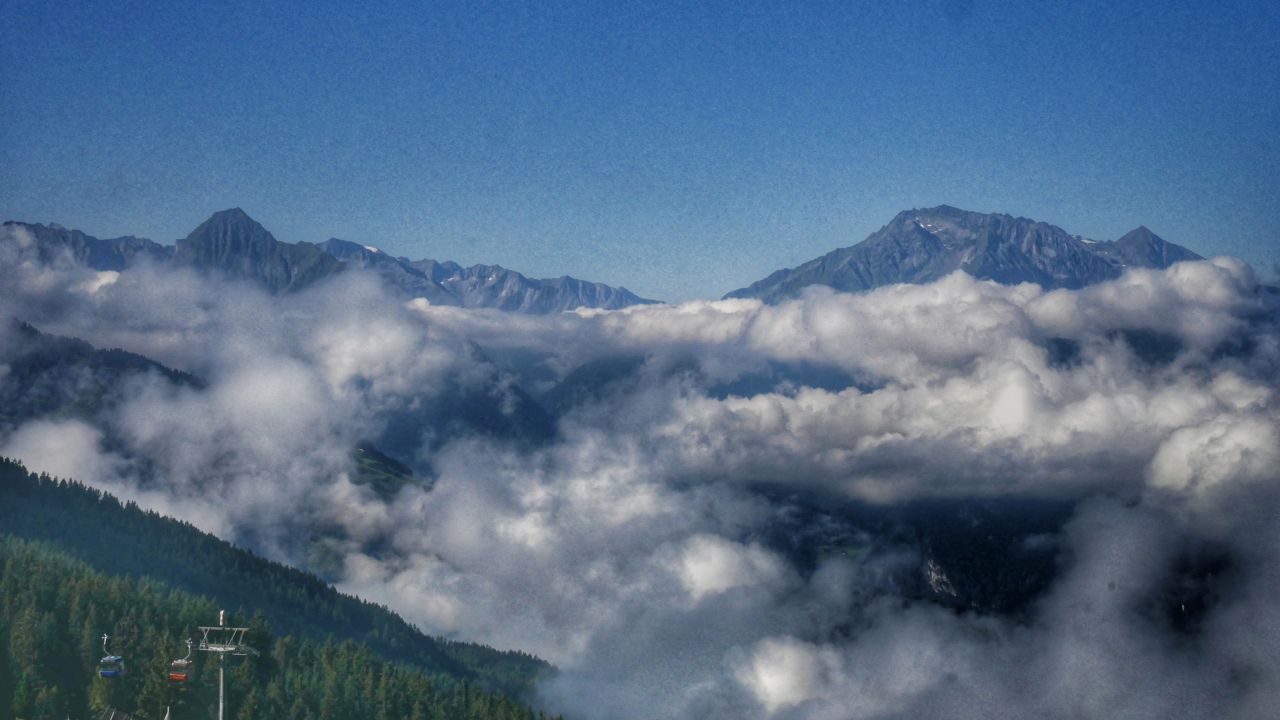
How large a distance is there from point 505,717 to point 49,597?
346 ft

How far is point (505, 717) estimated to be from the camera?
195375mm

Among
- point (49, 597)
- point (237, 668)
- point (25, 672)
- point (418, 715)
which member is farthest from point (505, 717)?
point (49, 597)

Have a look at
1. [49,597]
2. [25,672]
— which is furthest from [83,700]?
[49,597]

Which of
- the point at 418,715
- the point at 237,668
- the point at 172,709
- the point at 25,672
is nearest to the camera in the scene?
the point at 172,709

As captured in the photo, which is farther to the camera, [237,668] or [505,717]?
[505,717]

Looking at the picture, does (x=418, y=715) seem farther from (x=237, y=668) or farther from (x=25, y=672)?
(x=25, y=672)

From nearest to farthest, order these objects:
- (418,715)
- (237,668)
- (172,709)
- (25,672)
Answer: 1. (172,709)
2. (25,672)
3. (237,668)
4. (418,715)

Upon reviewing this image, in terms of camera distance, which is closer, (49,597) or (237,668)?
(237,668)

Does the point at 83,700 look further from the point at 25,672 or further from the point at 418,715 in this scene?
the point at 418,715

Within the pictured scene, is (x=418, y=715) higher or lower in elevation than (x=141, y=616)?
lower

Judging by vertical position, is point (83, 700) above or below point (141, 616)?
below

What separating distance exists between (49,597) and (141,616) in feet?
72.1

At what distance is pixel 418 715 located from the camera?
635 feet

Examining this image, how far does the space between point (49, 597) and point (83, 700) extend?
5458 cm
